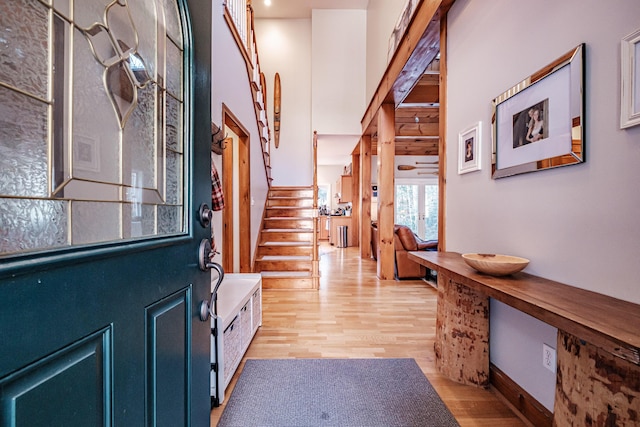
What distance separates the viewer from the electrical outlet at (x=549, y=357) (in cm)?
134

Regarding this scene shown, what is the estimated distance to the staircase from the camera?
12.6ft

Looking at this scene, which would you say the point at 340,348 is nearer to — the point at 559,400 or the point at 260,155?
the point at 559,400

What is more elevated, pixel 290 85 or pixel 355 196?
pixel 290 85

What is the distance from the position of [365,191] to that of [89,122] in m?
5.60

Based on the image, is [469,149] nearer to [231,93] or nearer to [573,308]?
[573,308]

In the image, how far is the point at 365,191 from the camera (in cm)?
598

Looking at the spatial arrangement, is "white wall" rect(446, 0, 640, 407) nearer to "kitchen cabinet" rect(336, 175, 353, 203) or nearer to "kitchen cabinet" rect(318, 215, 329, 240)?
"kitchen cabinet" rect(336, 175, 353, 203)

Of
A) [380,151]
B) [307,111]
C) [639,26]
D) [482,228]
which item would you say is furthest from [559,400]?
[307,111]

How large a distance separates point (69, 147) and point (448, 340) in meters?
2.10

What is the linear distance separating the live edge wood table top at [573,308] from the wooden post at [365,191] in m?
4.48

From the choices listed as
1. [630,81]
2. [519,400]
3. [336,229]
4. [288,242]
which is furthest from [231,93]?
[336,229]

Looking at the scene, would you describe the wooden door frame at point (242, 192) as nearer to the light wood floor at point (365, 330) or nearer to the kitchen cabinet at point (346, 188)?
the light wood floor at point (365, 330)

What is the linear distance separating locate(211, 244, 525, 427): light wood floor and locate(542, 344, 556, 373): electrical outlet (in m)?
0.39

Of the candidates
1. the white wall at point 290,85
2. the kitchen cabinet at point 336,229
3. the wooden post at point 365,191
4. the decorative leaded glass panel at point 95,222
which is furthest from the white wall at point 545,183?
the kitchen cabinet at point 336,229
